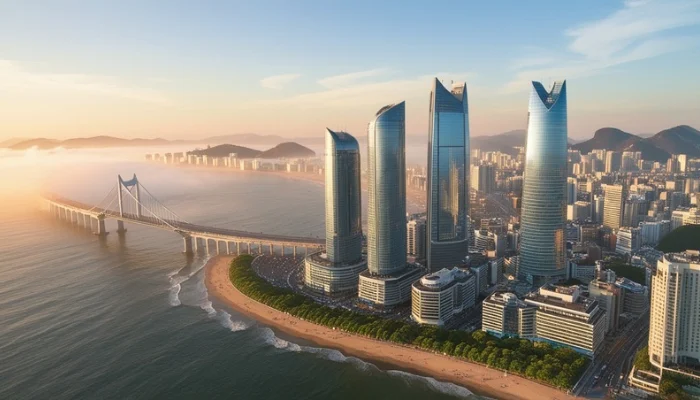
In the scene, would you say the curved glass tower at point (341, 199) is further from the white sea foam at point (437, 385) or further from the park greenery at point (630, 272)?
the park greenery at point (630, 272)

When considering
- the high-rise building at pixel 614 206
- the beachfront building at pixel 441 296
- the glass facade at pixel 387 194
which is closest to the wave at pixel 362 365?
the beachfront building at pixel 441 296

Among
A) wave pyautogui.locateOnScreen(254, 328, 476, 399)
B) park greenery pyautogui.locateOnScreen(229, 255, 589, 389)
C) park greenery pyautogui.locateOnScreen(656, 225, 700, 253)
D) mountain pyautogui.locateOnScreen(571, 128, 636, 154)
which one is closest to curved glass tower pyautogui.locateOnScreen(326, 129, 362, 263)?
park greenery pyautogui.locateOnScreen(229, 255, 589, 389)

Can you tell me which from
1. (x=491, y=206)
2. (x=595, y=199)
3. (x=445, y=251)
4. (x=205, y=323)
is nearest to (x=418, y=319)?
(x=445, y=251)

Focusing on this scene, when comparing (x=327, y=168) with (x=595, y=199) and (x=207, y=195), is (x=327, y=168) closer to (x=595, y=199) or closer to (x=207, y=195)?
(x=595, y=199)

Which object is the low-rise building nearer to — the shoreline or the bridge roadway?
the bridge roadway

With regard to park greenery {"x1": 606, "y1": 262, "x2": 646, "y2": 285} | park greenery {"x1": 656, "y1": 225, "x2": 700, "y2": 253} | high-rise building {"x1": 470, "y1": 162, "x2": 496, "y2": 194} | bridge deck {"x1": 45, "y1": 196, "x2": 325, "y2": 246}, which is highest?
high-rise building {"x1": 470, "y1": 162, "x2": 496, "y2": 194}

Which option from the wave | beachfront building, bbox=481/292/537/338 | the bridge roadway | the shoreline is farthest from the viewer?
the shoreline

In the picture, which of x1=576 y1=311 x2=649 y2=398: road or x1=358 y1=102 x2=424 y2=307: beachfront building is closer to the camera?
x1=576 y1=311 x2=649 y2=398: road

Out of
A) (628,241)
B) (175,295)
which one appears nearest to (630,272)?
(628,241)
